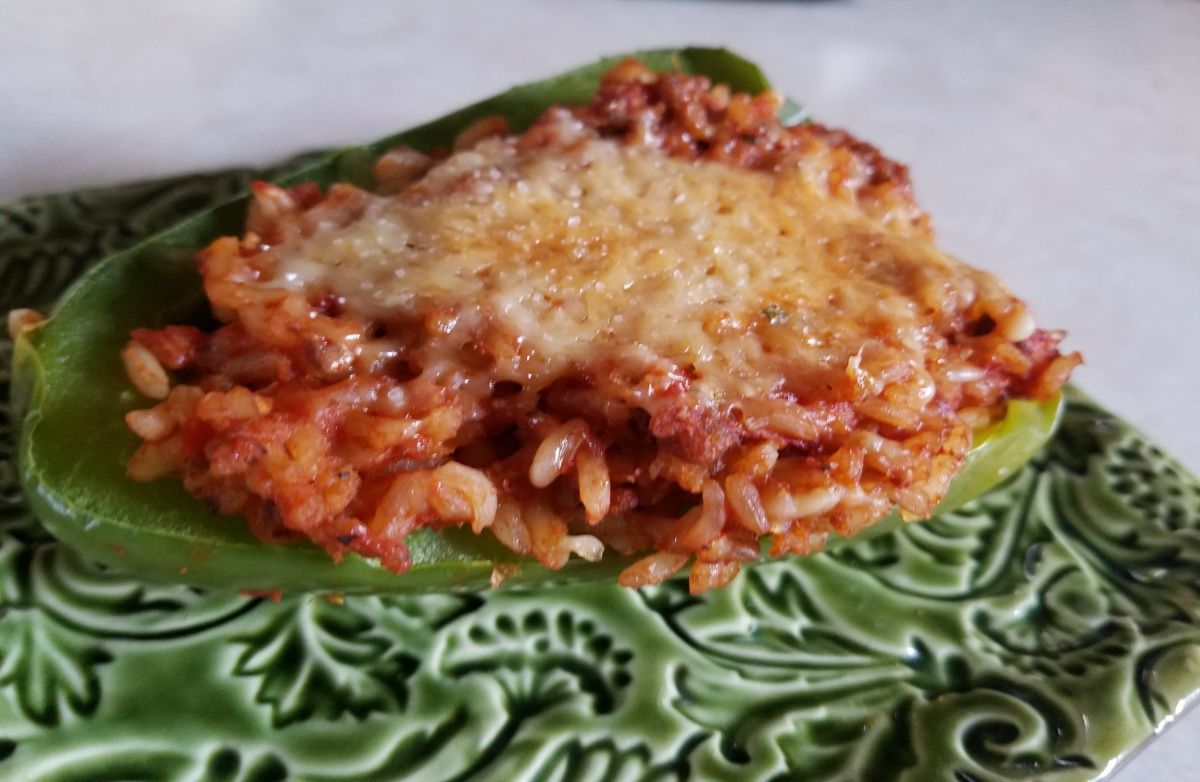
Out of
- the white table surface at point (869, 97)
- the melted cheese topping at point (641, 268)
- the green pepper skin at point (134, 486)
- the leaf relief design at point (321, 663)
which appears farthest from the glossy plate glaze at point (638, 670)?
the white table surface at point (869, 97)

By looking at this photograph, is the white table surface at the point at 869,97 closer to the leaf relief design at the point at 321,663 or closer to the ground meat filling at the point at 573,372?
the ground meat filling at the point at 573,372

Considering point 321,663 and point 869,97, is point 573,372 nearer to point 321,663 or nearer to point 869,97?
point 321,663

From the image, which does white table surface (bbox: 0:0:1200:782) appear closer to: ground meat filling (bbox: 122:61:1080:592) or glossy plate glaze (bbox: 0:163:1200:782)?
glossy plate glaze (bbox: 0:163:1200:782)

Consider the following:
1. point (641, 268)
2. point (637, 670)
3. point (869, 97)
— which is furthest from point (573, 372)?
point (869, 97)

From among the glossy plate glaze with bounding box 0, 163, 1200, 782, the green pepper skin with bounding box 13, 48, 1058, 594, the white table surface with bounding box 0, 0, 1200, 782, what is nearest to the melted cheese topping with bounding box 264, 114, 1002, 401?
the green pepper skin with bounding box 13, 48, 1058, 594

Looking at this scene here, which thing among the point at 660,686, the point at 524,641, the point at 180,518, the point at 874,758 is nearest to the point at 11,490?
the point at 180,518

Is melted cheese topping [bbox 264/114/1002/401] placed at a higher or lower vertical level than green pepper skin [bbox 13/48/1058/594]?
higher

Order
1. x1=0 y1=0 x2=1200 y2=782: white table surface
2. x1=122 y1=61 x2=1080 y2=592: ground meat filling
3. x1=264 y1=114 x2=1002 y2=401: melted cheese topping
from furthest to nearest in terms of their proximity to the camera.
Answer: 1. x1=0 y1=0 x2=1200 y2=782: white table surface
2. x1=264 y1=114 x2=1002 y2=401: melted cheese topping
3. x1=122 y1=61 x2=1080 y2=592: ground meat filling
